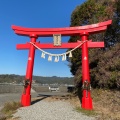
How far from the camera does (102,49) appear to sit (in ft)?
55.8

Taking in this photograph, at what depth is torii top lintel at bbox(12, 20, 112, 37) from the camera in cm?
1216

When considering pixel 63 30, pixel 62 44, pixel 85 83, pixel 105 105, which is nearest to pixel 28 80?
pixel 62 44

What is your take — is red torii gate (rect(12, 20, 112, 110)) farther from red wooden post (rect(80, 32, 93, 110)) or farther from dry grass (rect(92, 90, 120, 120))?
dry grass (rect(92, 90, 120, 120))

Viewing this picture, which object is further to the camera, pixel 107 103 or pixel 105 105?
pixel 107 103

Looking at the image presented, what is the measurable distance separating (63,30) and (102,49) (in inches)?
210

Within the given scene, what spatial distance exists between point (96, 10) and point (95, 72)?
6435 mm

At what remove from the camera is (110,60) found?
13.7 meters

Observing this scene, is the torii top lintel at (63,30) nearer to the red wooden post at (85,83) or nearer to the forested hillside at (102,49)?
the red wooden post at (85,83)

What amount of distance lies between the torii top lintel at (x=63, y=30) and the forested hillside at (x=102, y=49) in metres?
2.28

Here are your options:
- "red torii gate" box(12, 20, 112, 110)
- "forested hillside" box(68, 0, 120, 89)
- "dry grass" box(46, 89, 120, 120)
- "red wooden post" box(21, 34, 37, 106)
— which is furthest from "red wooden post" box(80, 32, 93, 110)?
"red wooden post" box(21, 34, 37, 106)

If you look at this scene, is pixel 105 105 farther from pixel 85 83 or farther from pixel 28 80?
→ pixel 28 80

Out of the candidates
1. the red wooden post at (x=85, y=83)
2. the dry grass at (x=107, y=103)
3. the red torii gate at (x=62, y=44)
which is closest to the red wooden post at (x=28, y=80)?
the red torii gate at (x=62, y=44)

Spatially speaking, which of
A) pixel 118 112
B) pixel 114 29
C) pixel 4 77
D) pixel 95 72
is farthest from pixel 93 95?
pixel 4 77

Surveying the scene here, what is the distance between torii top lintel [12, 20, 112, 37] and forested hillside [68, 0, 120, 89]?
2.28m
